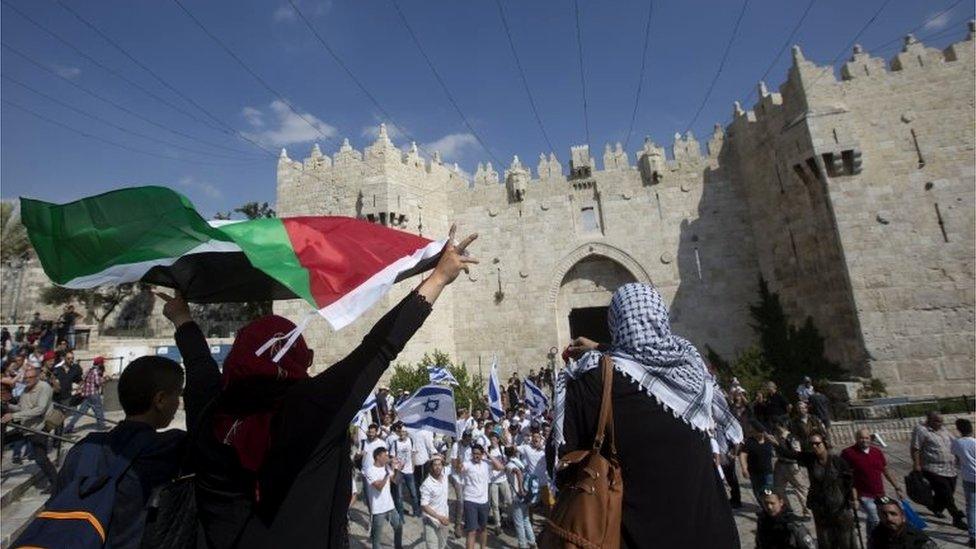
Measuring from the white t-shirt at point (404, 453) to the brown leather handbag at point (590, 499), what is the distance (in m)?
6.03

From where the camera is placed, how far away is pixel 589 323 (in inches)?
760

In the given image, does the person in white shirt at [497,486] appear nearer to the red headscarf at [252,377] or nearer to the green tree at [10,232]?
the red headscarf at [252,377]

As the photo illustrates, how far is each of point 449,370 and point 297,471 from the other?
14.4 m

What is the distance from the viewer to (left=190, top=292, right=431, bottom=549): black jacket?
4.15 feet

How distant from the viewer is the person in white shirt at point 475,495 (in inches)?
228

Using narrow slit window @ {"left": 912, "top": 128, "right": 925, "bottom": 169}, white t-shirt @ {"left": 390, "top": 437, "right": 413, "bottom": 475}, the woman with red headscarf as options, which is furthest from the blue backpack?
narrow slit window @ {"left": 912, "top": 128, "right": 925, "bottom": 169}

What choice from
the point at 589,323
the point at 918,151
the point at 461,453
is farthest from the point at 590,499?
the point at 589,323

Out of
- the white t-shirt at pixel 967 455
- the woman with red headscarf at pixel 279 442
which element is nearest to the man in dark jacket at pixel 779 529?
the white t-shirt at pixel 967 455

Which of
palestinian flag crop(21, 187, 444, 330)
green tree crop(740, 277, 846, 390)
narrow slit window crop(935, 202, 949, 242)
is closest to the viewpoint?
palestinian flag crop(21, 187, 444, 330)

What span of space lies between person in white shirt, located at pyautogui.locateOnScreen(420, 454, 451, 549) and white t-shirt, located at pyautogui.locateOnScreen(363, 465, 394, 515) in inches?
16.1

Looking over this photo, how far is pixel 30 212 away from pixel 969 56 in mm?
17849

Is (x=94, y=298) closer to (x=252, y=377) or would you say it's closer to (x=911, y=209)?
(x=252, y=377)

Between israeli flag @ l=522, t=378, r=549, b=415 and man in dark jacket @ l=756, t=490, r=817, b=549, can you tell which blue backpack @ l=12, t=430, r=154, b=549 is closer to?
man in dark jacket @ l=756, t=490, r=817, b=549

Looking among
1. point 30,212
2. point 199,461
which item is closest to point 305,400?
point 199,461
